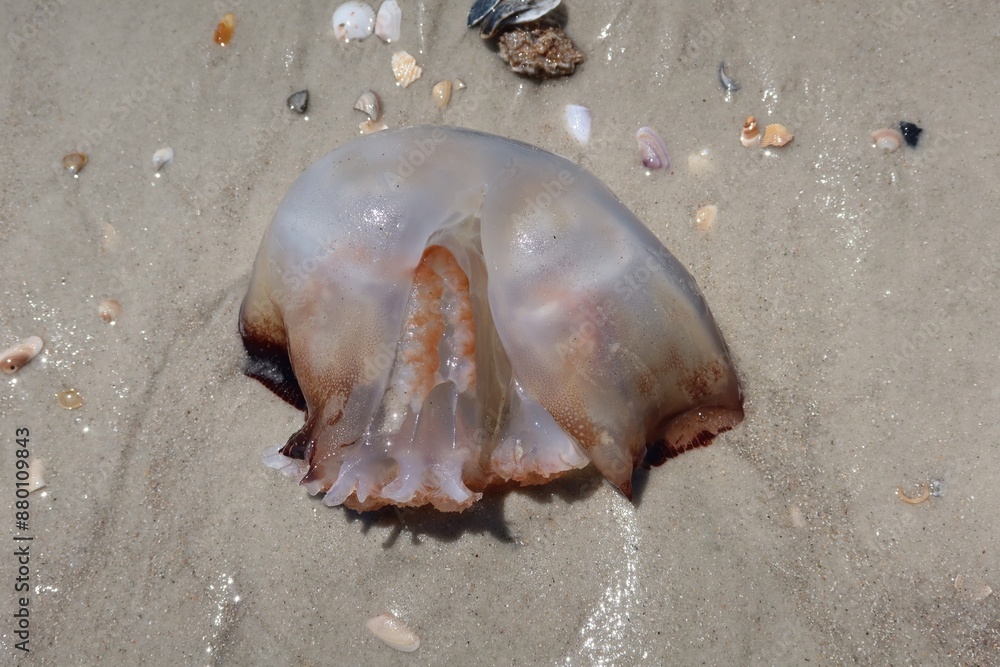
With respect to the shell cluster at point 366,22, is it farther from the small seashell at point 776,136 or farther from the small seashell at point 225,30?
the small seashell at point 776,136

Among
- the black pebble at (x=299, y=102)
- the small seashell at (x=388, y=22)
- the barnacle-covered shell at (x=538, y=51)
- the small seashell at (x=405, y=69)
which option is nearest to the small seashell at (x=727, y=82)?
the barnacle-covered shell at (x=538, y=51)

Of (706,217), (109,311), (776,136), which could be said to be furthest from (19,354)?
(776,136)

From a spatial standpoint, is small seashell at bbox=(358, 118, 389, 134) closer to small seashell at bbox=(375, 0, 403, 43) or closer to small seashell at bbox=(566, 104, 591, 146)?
small seashell at bbox=(375, 0, 403, 43)

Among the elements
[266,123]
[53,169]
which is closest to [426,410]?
A: [266,123]

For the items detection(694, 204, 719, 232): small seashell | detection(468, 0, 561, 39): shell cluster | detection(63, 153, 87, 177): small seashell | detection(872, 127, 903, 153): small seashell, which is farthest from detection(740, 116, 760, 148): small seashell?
detection(63, 153, 87, 177): small seashell

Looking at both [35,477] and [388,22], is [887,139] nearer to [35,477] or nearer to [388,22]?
[388,22]

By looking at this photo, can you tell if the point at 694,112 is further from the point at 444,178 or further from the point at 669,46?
the point at 444,178
